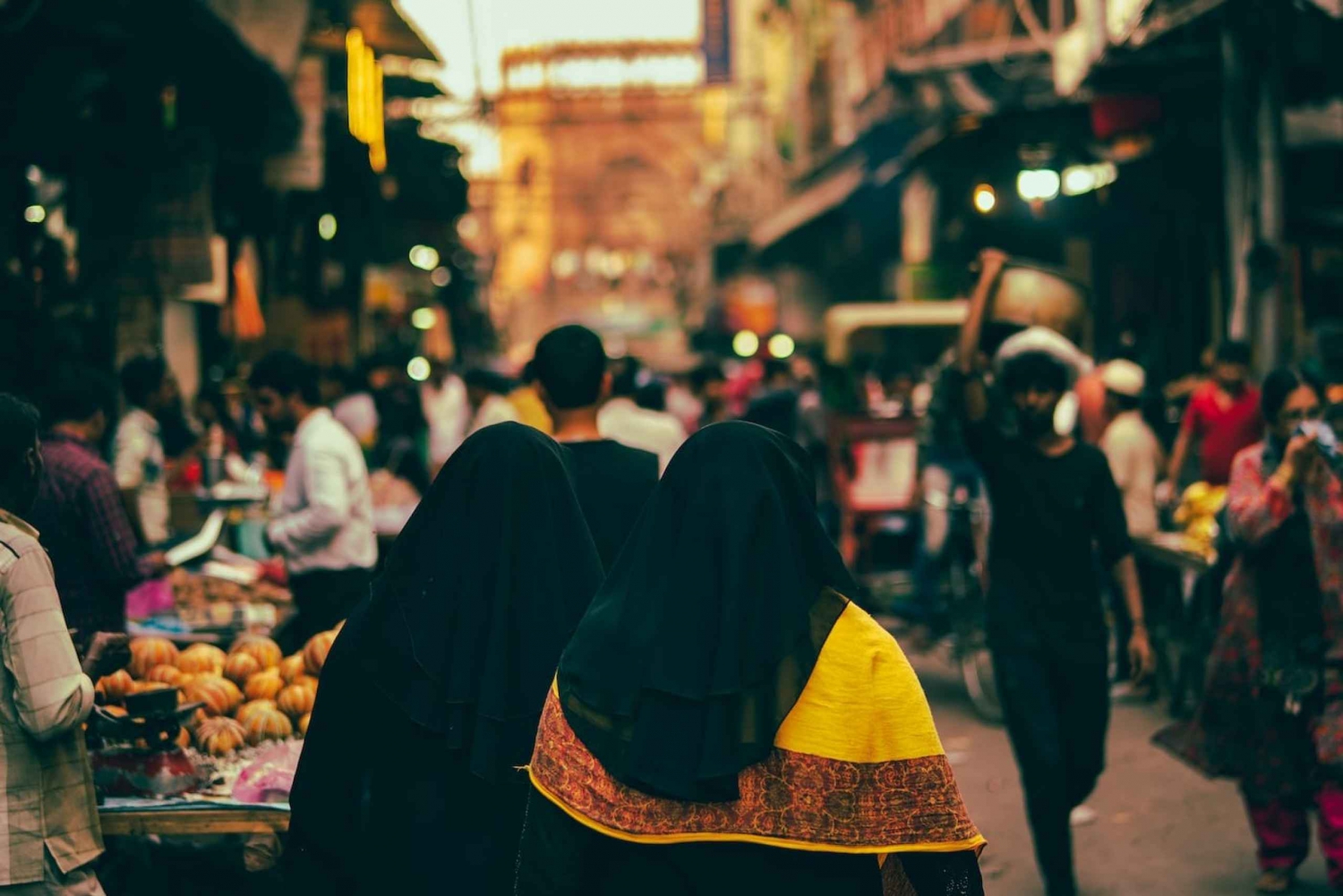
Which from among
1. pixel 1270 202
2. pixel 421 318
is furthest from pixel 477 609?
pixel 421 318

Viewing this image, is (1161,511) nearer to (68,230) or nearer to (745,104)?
(68,230)

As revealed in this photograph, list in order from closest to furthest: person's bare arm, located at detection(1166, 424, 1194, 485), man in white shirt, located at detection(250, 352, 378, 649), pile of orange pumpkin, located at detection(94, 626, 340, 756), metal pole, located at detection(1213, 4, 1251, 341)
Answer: pile of orange pumpkin, located at detection(94, 626, 340, 756) < man in white shirt, located at detection(250, 352, 378, 649) < metal pole, located at detection(1213, 4, 1251, 341) < person's bare arm, located at detection(1166, 424, 1194, 485)

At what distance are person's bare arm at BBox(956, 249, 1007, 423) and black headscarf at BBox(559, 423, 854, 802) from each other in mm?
3300

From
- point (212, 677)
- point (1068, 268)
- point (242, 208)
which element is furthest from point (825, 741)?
point (1068, 268)

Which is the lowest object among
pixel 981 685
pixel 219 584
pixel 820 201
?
pixel 981 685

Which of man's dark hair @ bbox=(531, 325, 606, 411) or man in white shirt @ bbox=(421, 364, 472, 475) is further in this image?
man in white shirt @ bbox=(421, 364, 472, 475)

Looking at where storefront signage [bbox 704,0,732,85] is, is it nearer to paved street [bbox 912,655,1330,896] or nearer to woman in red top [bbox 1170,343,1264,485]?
woman in red top [bbox 1170,343,1264,485]

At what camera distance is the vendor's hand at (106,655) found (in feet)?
13.9

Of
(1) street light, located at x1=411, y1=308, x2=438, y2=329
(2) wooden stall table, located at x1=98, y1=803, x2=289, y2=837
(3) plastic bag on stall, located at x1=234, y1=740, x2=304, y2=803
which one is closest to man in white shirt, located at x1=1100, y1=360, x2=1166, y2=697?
(3) plastic bag on stall, located at x1=234, y1=740, x2=304, y2=803

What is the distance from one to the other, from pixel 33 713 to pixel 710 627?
1.83 metres

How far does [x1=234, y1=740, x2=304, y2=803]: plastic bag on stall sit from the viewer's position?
4531 mm

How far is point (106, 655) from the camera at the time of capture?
4.27 m

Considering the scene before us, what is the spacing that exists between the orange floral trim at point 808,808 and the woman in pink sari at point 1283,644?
3307 millimetres

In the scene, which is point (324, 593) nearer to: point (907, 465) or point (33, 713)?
point (33, 713)
